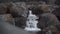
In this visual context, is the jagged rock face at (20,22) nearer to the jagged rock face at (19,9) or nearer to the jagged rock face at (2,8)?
the jagged rock face at (19,9)

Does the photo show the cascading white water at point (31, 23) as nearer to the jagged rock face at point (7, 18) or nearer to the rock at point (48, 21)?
the rock at point (48, 21)

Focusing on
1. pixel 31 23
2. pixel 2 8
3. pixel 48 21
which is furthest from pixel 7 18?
pixel 48 21

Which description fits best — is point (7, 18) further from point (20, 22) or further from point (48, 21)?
point (48, 21)

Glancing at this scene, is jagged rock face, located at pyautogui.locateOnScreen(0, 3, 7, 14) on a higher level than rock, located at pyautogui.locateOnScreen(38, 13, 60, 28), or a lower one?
Answer: higher

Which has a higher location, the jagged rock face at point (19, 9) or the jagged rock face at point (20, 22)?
the jagged rock face at point (19, 9)

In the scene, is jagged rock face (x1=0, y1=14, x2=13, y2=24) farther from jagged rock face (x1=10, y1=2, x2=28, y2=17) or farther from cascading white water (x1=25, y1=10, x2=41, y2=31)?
cascading white water (x1=25, y1=10, x2=41, y2=31)

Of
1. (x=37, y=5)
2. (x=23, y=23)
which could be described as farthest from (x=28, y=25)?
(x=37, y=5)

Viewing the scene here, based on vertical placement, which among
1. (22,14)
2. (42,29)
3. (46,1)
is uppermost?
(46,1)

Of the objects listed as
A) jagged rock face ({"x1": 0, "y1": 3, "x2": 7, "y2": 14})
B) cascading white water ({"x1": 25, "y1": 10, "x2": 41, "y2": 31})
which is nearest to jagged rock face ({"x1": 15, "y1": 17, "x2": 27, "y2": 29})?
cascading white water ({"x1": 25, "y1": 10, "x2": 41, "y2": 31})

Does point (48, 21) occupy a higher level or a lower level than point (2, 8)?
lower

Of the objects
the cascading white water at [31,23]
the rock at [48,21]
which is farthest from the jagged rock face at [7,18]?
the rock at [48,21]

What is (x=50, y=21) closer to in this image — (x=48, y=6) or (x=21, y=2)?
(x=48, y=6)

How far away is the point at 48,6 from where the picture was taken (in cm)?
253

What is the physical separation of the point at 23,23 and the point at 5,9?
0.28m
